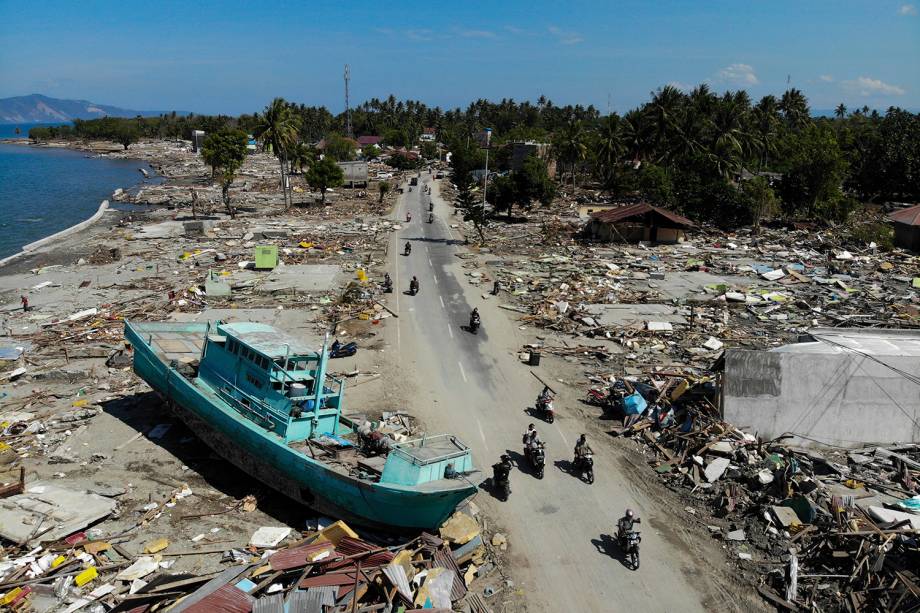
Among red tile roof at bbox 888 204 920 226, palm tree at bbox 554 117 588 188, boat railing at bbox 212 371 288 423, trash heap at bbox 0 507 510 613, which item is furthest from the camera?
palm tree at bbox 554 117 588 188

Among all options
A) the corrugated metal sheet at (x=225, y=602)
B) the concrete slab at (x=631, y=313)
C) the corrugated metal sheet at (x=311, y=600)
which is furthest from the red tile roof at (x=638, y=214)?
the corrugated metal sheet at (x=225, y=602)

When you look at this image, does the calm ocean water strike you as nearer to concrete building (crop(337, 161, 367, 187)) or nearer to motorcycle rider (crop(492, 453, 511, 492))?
concrete building (crop(337, 161, 367, 187))

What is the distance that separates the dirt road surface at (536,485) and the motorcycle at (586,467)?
0.15 metres

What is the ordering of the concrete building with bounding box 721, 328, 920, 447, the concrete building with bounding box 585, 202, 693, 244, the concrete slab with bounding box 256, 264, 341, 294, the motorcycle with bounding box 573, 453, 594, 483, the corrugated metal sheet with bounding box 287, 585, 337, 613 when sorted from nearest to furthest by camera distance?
the corrugated metal sheet with bounding box 287, 585, 337, 613, the motorcycle with bounding box 573, 453, 594, 483, the concrete building with bounding box 721, 328, 920, 447, the concrete slab with bounding box 256, 264, 341, 294, the concrete building with bounding box 585, 202, 693, 244

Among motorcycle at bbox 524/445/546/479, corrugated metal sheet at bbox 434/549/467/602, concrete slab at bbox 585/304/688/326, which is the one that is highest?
concrete slab at bbox 585/304/688/326

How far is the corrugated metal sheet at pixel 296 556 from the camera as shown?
9.74m

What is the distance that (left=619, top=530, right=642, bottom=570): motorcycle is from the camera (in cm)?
1068

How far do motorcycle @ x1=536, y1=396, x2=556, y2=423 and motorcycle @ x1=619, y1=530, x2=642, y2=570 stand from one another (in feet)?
18.0

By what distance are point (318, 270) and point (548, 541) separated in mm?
22719

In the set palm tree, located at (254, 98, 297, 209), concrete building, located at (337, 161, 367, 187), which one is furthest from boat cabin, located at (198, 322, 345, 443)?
concrete building, located at (337, 161, 367, 187)

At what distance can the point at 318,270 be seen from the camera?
103 feet

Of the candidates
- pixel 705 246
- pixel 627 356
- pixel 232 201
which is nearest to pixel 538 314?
pixel 627 356

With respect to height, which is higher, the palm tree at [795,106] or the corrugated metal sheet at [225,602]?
the palm tree at [795,106]

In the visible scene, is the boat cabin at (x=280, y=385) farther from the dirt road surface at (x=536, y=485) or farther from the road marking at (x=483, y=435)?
the road marking at (x=483, y=435)
